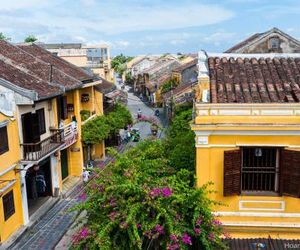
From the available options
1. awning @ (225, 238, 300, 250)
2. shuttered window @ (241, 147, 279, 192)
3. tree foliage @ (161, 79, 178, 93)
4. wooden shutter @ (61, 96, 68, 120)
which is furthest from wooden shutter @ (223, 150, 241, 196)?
tree foliage @ (161, 79, 178, 93)

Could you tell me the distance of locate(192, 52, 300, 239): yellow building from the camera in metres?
10.8

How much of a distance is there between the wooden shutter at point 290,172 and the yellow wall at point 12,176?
39.6 ft

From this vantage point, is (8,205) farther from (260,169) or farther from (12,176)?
(260,169)

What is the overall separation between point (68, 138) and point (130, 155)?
1250 centimetres

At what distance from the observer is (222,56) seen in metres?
13.8

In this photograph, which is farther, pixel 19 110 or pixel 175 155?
pixel 19 110

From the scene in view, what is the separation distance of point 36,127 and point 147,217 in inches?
Answer: 480

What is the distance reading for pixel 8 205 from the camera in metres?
17.9

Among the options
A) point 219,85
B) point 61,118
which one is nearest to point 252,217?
point 219,85

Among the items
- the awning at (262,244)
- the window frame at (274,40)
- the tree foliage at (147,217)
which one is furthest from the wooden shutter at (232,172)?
the window frame at (274,40)

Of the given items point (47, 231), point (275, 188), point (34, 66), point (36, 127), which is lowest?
point (47, 231)

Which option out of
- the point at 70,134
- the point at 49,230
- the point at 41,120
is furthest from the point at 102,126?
the point at 49,230

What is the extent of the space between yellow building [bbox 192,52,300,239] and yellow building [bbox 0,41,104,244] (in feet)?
32.9

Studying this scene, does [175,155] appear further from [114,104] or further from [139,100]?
[139,100]
